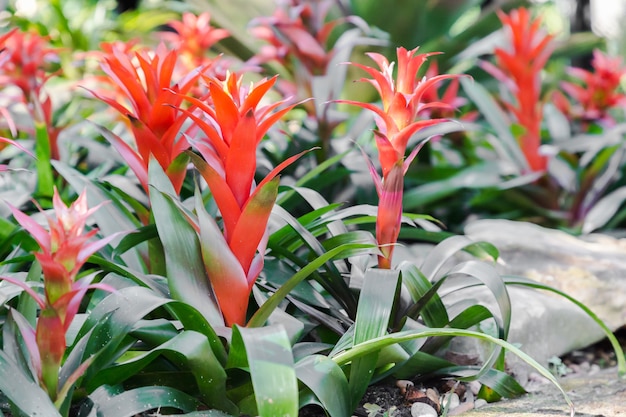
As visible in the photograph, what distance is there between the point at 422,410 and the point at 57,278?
32.1 inches

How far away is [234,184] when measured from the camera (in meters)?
1.36

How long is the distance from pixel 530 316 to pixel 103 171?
1.55 meters

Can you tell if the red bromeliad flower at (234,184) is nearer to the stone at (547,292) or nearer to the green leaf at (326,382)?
the green leaf at (326,382)

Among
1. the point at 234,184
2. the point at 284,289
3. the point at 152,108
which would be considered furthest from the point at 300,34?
the point at 284,289

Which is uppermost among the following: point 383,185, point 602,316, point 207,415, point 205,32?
point 205,32

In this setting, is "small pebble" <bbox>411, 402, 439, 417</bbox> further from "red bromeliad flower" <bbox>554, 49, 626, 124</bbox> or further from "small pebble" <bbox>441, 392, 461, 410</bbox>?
"red bromeliad flower" <bbox>554, 49, 626, 124</bbox>

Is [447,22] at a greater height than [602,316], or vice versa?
[447,22]

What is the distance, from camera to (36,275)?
1460 millimetres

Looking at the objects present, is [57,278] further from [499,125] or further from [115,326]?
[499,125]

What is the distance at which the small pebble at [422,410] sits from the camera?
1449mm

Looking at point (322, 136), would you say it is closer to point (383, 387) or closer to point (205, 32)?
point (205, 32)

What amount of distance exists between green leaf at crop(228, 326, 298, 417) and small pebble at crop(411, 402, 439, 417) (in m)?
0.44

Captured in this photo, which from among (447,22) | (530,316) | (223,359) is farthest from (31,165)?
(447,22)

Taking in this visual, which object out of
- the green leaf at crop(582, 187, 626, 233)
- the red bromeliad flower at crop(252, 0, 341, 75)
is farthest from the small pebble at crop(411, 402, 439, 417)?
the green leaf at crop(582, 187, 626, 233)
